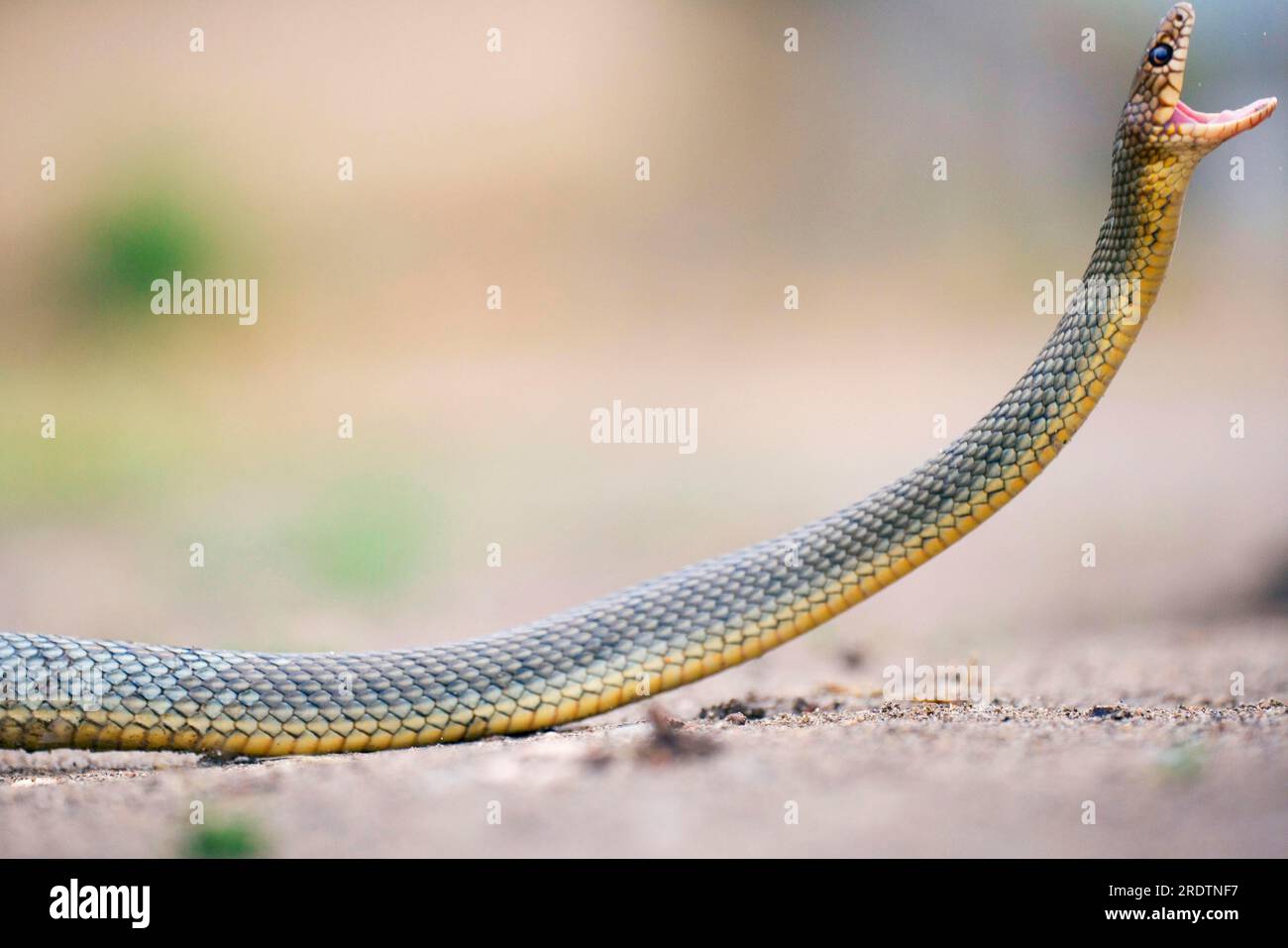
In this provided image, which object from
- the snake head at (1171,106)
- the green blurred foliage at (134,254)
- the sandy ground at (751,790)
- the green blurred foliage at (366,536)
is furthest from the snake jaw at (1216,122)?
the green blurred foliage at (134,254)

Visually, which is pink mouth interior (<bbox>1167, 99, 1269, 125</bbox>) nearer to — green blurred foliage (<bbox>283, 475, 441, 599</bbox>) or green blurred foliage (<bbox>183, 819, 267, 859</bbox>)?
green blurred foliage (<bbox>183, 819, 267, 859</bbox>)

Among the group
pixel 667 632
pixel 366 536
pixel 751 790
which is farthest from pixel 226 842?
pixel 366 536

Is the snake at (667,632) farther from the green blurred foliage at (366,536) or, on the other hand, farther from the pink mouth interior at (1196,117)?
the green blurred foliage at (366,536)

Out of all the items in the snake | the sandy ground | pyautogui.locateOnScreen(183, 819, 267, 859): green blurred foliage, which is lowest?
pyautogui.locateOnScreen(183, 819, 267, 859): green blurred foliage

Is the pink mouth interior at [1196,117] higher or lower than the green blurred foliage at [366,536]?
higher

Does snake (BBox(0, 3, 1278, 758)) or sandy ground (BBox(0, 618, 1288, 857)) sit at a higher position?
snake (BBox(0, 3, 1278, 758))

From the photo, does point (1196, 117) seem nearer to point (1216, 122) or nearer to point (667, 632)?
point (1216, 122)

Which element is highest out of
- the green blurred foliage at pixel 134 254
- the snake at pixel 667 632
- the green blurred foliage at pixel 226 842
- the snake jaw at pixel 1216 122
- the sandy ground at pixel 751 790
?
the green blurred foliage at pixel 134 254

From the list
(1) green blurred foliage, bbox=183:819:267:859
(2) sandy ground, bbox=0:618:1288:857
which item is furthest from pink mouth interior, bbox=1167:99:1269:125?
(1) green blurred foliage, bbox=183:819:267:859
